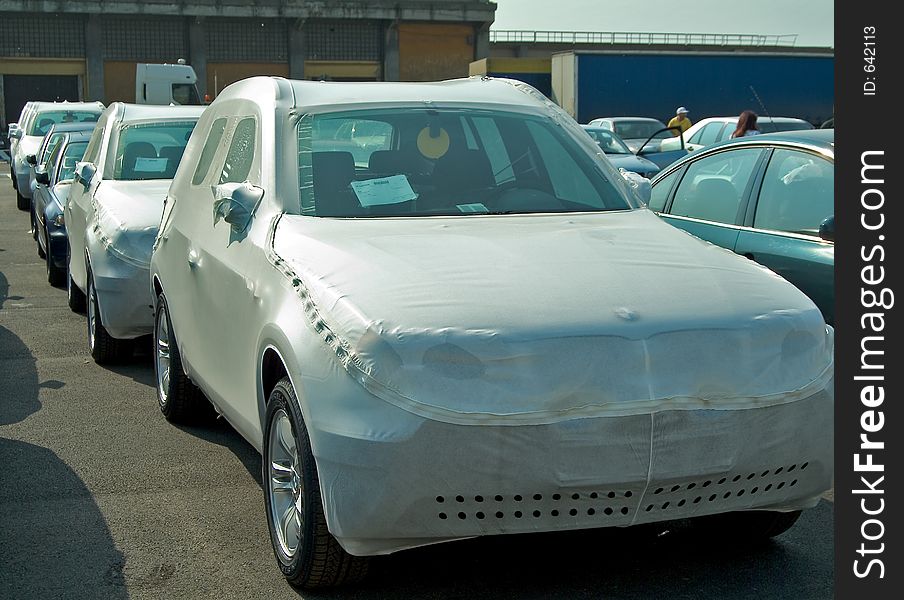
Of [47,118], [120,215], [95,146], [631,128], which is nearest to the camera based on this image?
[120,215]

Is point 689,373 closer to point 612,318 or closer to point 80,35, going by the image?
point 612,318

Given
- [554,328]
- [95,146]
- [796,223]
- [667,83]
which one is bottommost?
[554,328]

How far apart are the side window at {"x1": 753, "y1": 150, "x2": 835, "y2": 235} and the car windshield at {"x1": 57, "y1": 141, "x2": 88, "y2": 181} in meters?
8.43

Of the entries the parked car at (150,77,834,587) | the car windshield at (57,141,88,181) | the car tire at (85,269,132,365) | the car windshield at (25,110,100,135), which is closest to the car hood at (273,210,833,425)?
the parked car at (150,77,834,587)

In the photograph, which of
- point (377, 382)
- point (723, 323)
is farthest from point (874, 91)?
point (377, 382)

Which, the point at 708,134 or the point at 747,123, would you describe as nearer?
the point at 747,123

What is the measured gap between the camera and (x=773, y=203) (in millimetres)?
6855

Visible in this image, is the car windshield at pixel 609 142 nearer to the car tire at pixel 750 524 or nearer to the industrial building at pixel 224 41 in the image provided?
the car tire at pixel 750 524

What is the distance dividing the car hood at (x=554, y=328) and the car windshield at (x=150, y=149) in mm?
5474

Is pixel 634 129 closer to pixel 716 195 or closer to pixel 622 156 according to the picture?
pixel 622 156

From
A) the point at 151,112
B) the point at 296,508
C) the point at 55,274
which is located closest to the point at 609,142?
the point at 55,274

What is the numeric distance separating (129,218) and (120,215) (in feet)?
0.34

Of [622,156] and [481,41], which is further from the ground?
[481,41]

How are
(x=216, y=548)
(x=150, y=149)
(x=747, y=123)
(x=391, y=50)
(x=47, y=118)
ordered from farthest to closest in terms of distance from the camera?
(x=391, y=50), (x=47, y=118), (x=747, y=123), (x=150, y=149), (x=216, y=548)
